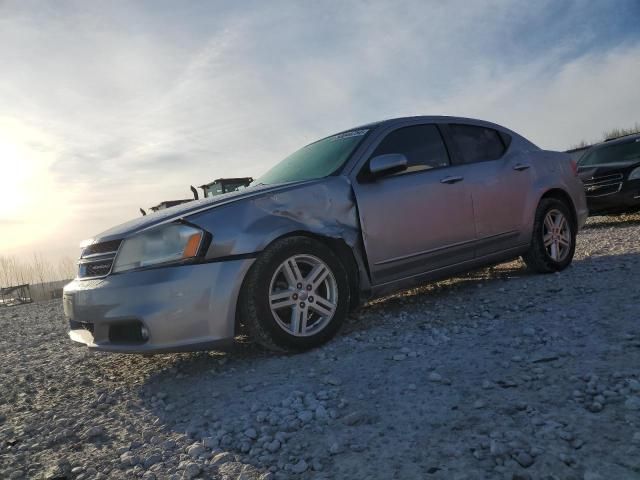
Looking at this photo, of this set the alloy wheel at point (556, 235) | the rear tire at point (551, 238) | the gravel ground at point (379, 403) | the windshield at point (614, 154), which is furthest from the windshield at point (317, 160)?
the windshield at point (614, 154)

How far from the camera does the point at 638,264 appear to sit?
4.55 metres

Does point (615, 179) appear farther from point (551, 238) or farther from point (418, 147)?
point (418, 147)

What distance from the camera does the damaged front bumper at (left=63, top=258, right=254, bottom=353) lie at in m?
2.92

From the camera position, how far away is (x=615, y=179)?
28.3ft

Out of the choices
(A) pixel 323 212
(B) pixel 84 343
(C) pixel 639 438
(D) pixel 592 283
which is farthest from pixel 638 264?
(B) pixel 84 343

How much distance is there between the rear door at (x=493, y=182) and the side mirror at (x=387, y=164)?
0.88 meters

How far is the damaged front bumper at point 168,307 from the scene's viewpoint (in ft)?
9.57

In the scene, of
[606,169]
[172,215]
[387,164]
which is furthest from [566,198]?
[606,169]

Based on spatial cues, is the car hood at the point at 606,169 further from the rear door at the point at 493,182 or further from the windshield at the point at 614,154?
the rear door at the point at 493,182

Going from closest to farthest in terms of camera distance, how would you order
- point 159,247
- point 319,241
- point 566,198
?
1. point 159,247
2. point 319,241
3. point 566,198

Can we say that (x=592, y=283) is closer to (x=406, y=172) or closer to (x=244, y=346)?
(x=406, y=172)

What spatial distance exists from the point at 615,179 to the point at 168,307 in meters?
8.46

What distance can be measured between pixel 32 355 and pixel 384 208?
144 inches

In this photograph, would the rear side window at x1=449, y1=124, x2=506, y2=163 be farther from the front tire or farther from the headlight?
the headlight
